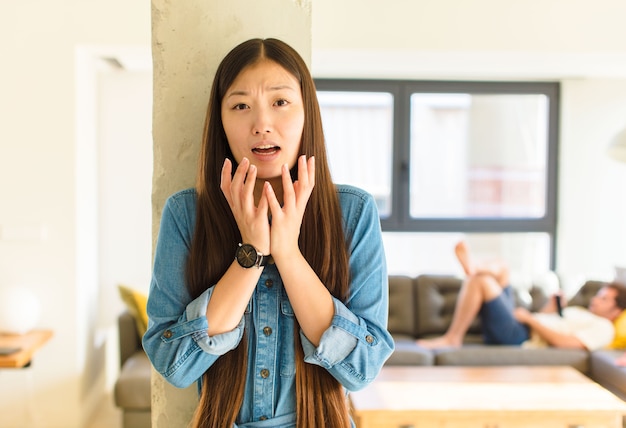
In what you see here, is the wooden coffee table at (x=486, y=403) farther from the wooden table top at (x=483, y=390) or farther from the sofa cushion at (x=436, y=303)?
the sofa cushion at (x=436, y=303)

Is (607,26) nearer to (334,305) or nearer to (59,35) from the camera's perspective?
(59,35)

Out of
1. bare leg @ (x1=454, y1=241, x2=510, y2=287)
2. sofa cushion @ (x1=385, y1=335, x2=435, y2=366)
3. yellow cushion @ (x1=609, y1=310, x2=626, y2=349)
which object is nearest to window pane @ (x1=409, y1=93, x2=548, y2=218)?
bare leg @ (x1=454, y1=241, x2=510, y2=287)

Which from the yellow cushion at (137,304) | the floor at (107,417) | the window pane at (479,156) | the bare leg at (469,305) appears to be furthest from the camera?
the window pane at (479,156)

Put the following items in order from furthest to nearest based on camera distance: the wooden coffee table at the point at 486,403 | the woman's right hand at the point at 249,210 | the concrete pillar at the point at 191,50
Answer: the wooden coffee table at the point at 486,403, the concrete pillar at the point at 191,50, the woman's right hand at the point at 249,210

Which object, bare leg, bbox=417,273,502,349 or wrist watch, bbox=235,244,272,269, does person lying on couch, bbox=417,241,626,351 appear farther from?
wrist watch, bbox=235,244,272,269

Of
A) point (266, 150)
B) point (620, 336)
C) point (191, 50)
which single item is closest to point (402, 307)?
point (620, 336)

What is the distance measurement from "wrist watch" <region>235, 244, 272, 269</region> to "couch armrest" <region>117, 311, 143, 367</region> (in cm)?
313

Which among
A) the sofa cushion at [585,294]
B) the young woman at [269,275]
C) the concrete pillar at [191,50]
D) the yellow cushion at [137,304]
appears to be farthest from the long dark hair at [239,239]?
the sofa cushion at [585,294]

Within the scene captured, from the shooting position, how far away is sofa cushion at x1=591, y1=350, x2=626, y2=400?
376 cm

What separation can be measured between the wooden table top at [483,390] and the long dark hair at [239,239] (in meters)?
1.91

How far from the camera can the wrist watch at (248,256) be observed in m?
1.06

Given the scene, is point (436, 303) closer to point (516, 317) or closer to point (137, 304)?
point (516, 317)

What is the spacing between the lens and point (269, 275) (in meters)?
1.17

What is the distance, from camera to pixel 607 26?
3941 mm
